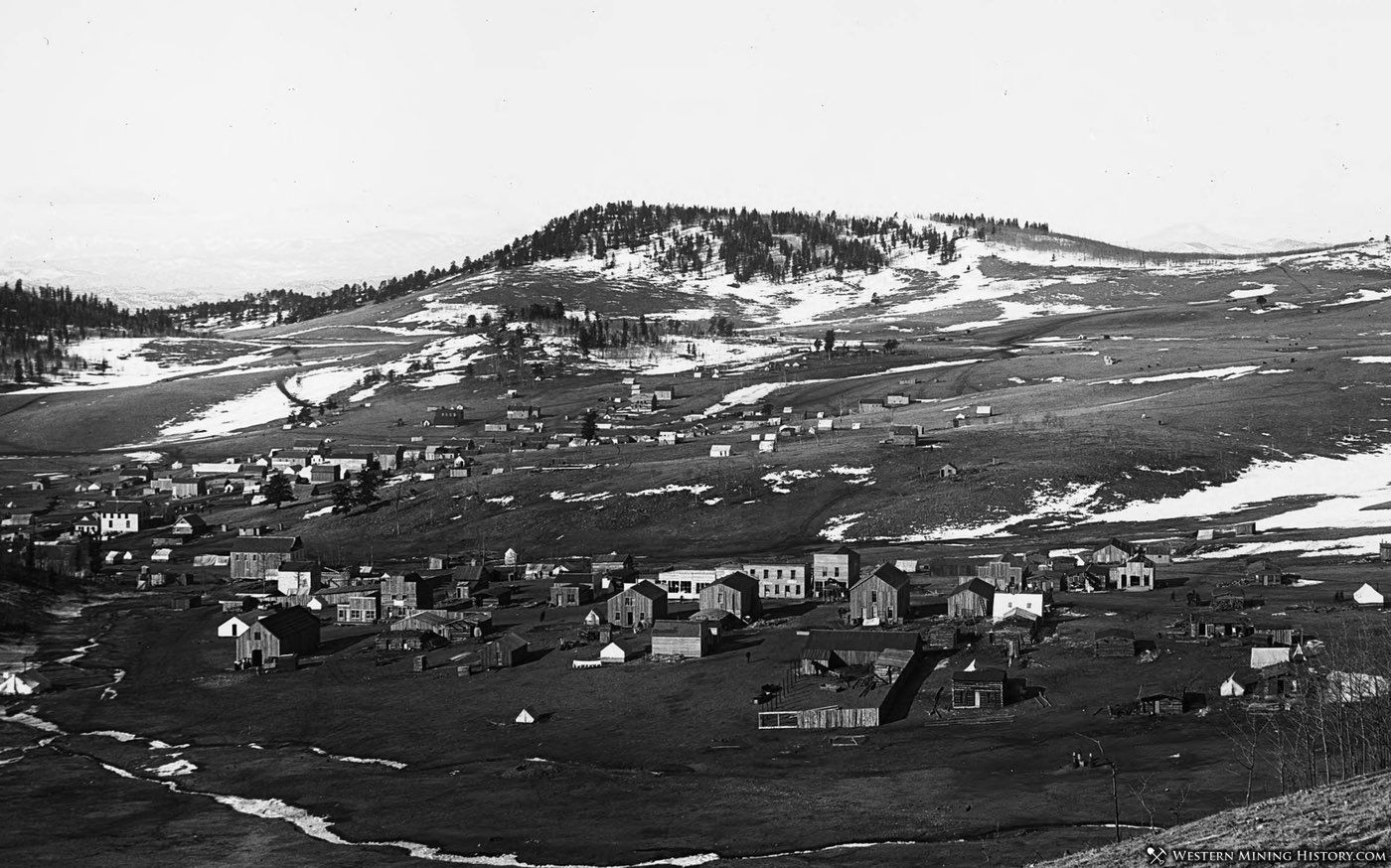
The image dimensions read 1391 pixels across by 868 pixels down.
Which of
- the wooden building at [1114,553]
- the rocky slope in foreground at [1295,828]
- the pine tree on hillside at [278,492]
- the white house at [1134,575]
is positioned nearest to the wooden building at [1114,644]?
the white house at [1134,575]

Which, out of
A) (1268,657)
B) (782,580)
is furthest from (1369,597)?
(782,580)

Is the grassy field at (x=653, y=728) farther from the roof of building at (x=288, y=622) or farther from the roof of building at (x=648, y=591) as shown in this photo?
the roof of building at (x=648, y=591)

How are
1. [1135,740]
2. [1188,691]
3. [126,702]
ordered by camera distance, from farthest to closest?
[126,702]
[1188,691]
[1135,740]

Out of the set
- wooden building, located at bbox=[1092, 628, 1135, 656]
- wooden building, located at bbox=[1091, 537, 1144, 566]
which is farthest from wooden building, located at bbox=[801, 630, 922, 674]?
wooden building, located at bbox=[1091, 537, 1144, 566]

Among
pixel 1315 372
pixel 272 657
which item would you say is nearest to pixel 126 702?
pixel 272 657

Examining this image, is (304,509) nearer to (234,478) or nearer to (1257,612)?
(234,478)

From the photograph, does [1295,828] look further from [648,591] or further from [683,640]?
[648,591]

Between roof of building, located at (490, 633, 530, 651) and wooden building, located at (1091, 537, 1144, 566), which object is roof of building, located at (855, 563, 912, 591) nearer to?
wooden building, located at (1091, 537, 1144, 566)
